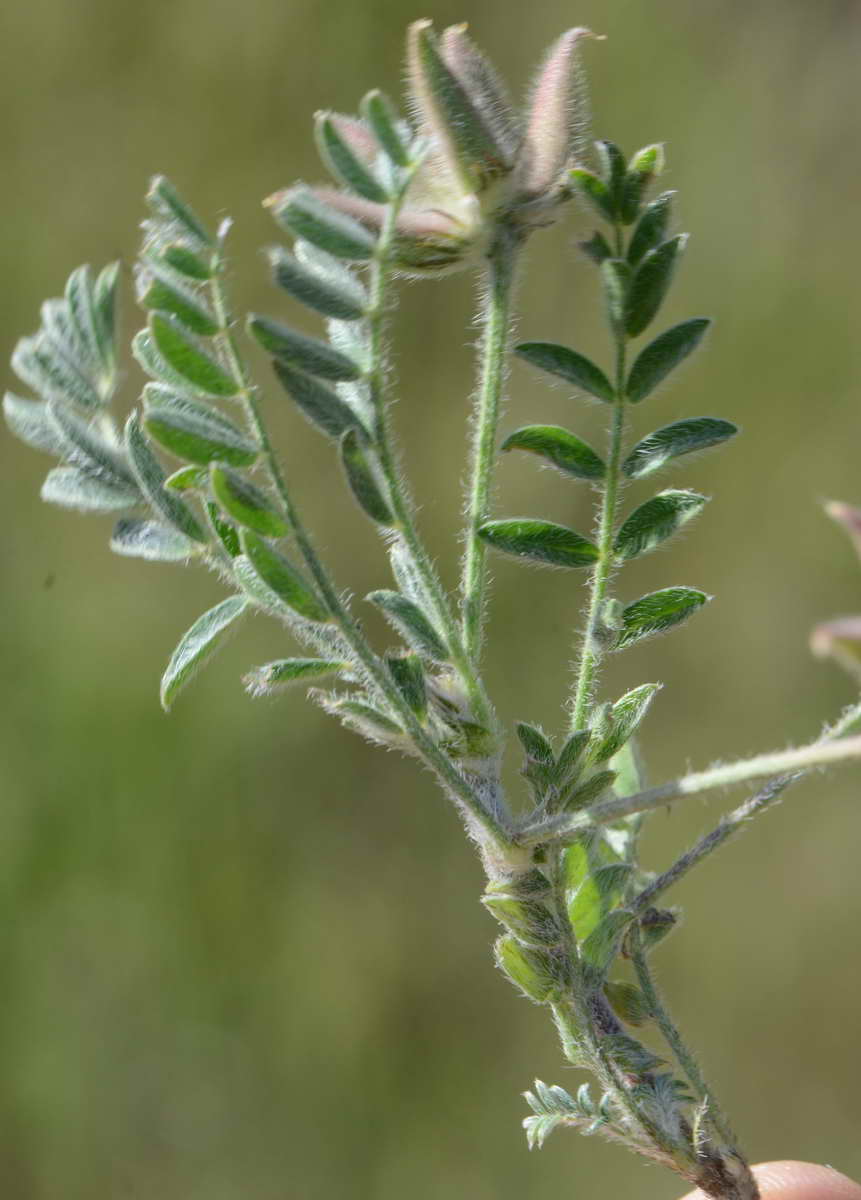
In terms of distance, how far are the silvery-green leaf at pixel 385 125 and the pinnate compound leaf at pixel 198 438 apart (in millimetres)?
204

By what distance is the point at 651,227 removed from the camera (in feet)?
2.92

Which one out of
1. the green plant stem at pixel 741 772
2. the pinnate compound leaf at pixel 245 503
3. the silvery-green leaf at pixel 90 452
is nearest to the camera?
the green plant stem at pixel 741 772

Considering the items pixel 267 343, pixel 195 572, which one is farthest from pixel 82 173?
pixel 267 343

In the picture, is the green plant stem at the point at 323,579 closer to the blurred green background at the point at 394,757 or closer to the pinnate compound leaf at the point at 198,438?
the pinnate compound leaf at the point at 198,438

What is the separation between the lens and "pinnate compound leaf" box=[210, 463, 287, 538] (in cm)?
77

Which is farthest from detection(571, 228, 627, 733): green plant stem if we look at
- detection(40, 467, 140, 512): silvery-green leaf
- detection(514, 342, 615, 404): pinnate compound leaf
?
detection(40, 467, 140, 512): silvery-green leaf

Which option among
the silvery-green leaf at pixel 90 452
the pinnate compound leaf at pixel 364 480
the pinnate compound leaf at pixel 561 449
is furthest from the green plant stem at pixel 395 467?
the silvery-green leaf at pixel 90 452

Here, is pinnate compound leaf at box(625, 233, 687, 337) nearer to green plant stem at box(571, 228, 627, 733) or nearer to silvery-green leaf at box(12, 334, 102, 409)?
green plant stem at box(571, 228, 627, 733)

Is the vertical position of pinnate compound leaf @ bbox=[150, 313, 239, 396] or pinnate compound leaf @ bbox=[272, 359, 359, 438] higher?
pinnate compound leaf @ bbox=[150, 313, 239, 396]

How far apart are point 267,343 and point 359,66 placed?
3.34 meters

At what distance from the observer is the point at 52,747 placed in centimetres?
356

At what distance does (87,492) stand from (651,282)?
458 mm

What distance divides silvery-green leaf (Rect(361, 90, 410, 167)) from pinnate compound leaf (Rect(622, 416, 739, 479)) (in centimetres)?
27

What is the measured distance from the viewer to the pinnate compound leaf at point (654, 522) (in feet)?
3.06
